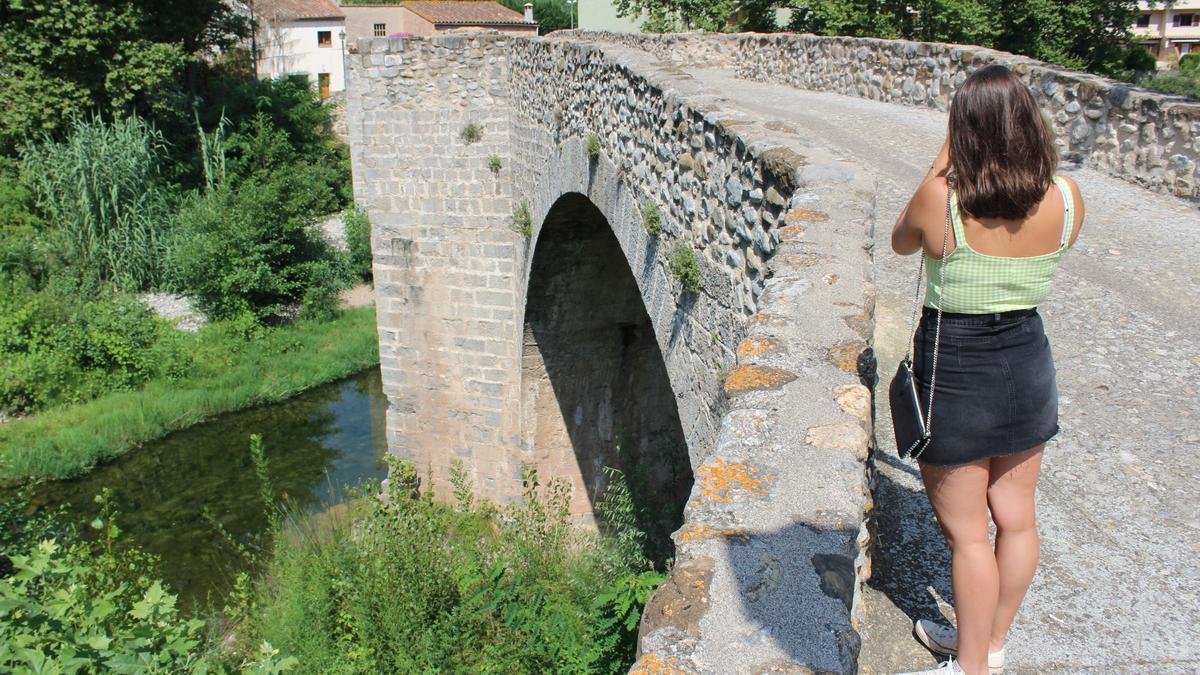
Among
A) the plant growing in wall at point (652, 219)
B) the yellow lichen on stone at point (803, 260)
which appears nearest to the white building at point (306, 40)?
the plant growing in wall at point (652, 219)

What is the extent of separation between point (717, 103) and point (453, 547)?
469 cm

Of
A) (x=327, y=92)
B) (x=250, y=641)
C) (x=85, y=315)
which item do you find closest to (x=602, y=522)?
(x=250, y=641)

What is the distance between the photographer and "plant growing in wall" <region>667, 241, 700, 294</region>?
4.50 m

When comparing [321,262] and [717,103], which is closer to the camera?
[717,103]

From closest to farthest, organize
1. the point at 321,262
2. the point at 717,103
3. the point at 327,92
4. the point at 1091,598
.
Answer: the point at 1091,598 → the point at 717,103 → the point at 321,262 → the point at 327,92

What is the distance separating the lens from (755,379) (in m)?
2.53

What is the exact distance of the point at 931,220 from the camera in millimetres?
2139

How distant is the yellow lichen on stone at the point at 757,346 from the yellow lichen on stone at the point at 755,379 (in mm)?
75

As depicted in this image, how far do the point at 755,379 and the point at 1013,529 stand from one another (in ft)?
2.33

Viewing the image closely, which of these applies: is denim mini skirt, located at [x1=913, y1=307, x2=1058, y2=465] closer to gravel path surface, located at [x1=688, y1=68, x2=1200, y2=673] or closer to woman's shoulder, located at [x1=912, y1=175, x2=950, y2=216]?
woman's shoulder, located at [x1=912, y1=175, x2=950, y2=216]

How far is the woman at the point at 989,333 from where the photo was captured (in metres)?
2.03

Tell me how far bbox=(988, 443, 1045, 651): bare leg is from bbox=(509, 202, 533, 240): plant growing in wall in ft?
24.1

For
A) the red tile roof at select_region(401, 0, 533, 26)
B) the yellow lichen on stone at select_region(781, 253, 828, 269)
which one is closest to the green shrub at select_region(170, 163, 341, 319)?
the yellow lichen on stone at select_region(781, 253, 828, 269)

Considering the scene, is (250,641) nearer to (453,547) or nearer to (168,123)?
(453,547)
